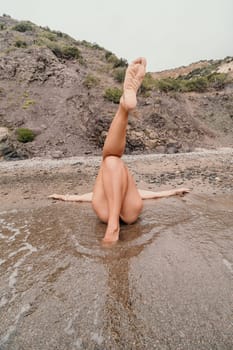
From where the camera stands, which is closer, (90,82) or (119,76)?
(90,82)

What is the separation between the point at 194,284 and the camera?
176cm

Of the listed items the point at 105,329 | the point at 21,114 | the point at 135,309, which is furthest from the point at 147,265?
the point at 21,114

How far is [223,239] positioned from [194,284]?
3.00 feet

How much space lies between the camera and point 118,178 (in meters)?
2.62

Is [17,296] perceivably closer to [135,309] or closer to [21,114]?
[135,309]

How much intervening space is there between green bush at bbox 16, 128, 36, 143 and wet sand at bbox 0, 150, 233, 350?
9912 millimetres

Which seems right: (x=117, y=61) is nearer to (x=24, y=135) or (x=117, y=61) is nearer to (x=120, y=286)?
(x=24, y=135)

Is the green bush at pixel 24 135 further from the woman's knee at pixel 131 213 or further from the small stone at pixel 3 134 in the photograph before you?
the woman's knee at pixel 131 213

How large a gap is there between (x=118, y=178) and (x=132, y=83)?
0.95m

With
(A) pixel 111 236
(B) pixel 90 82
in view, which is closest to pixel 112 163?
(A) pixel 111 236

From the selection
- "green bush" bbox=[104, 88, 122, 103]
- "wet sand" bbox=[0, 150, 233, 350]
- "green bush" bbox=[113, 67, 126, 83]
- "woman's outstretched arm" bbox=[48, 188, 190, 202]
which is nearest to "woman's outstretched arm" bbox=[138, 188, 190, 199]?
"woman's outstretched arm" bbox=[48, 188, 190, 202]

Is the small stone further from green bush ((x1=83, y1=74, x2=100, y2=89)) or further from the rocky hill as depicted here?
green bush ((x1=83, y1=74, x2=100, y2=89))

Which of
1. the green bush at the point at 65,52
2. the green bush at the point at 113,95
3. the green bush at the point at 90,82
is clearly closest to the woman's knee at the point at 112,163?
the green bush at the point at 113,95

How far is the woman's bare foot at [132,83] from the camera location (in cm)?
256
